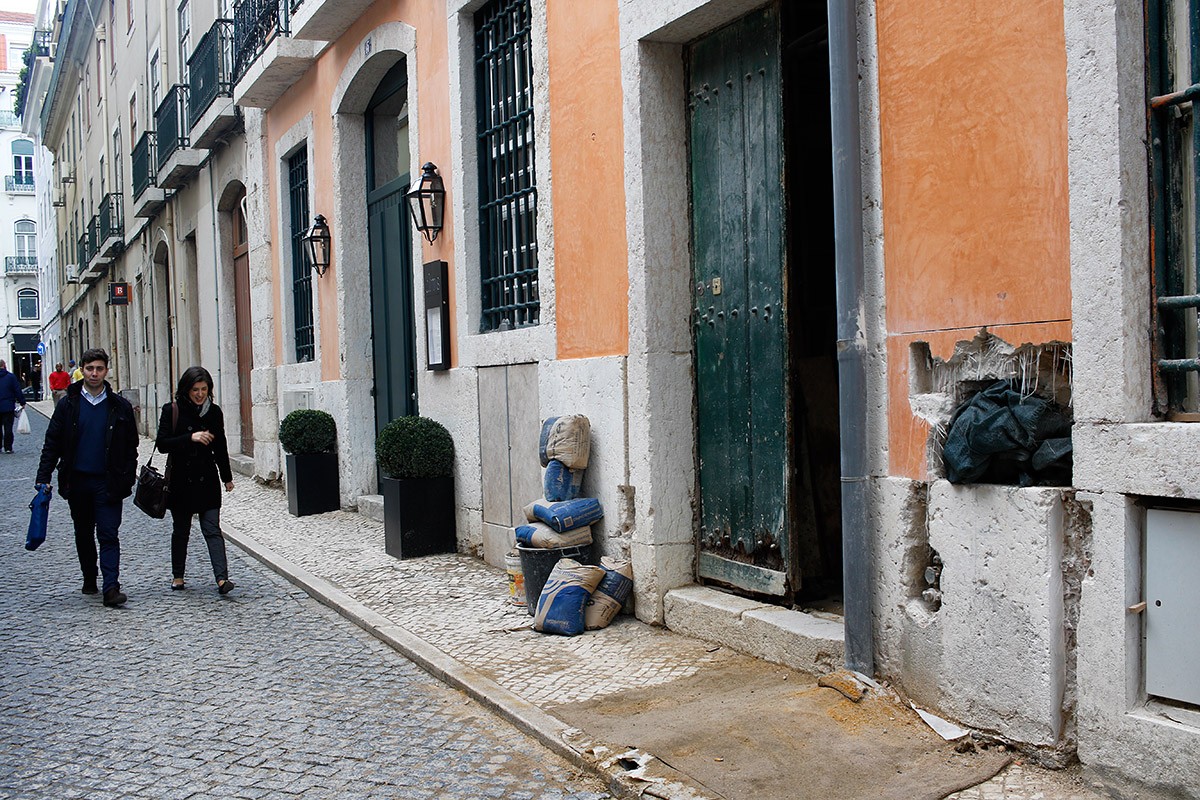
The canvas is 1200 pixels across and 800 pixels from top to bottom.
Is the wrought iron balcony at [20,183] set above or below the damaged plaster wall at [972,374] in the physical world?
above

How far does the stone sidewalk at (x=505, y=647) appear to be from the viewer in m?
3.97

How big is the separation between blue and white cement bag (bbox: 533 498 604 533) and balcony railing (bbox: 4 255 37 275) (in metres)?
58.0

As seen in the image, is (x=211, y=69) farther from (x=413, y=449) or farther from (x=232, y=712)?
(x=232, y=712)

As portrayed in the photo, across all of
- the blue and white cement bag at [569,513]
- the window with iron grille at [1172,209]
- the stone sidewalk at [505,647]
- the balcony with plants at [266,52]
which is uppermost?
the balcony with plants at [266,52]

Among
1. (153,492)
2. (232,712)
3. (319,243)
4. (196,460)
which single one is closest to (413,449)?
(196,460)

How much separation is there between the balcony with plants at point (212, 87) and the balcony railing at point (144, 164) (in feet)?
12.1

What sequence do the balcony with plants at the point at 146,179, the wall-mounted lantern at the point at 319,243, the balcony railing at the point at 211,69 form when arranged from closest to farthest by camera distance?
the wall-mounted lantern at the point at 319,243
the balcony railing at the point at 211,69
the balcony with plants at the point at 146,179

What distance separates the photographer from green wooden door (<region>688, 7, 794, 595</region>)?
5.55 meters

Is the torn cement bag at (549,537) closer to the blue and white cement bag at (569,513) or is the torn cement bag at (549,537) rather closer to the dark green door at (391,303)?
the blue and white cement bag at (569,513)

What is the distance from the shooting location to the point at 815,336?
611cm

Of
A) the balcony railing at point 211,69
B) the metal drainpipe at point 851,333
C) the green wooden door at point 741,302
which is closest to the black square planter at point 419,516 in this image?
the green wooden door at point 741,302

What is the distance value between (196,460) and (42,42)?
125 ft

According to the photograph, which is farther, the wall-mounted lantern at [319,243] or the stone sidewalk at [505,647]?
the wall-mounted lantern at [319,243]

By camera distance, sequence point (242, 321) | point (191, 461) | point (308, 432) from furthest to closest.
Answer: point (242, 321) < point (308, 432) < point (191, 461)
